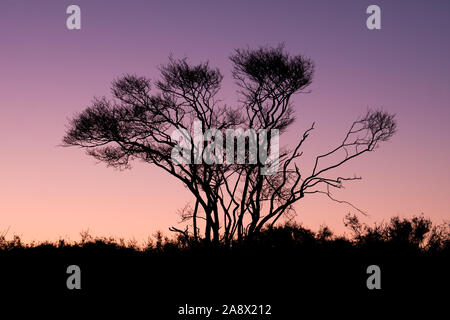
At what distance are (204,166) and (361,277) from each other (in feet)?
31.3

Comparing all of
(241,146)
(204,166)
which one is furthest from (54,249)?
(241,146)

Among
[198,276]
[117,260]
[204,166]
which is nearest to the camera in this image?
[198,276]

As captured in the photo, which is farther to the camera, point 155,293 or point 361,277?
point 361,277

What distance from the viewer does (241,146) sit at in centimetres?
2050

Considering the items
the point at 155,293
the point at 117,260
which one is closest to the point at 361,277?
the point at 155,293

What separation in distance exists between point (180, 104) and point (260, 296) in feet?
38.8

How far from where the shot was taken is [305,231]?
70.5 ft
